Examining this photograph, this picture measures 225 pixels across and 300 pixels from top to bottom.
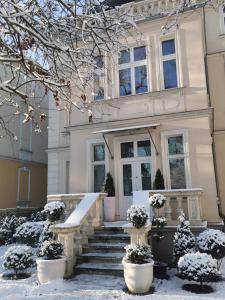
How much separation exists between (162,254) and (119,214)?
2782 mm

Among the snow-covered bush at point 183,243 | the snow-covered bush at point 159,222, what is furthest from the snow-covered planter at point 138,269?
the snow-covered bush at point 159,222

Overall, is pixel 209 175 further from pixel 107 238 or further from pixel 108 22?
pixel 108 22

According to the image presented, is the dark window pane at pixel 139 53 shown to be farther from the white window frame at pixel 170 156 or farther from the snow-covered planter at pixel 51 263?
the snow-covered planter at pixel 51 263

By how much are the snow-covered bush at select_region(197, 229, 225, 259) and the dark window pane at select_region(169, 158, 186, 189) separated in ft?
10.6

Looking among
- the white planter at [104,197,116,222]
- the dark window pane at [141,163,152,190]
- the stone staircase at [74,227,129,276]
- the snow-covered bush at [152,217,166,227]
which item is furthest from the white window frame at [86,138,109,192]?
the snow-covered bush at [152,217,166,227]

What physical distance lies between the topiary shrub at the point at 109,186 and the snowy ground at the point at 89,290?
4.43 m

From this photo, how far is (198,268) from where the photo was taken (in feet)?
24.0

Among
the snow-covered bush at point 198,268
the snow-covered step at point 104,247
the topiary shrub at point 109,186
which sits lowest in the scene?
the snow-covered bush at point 198,268

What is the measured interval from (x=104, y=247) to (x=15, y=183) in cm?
1180

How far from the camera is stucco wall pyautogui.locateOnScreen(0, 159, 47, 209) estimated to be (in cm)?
1890

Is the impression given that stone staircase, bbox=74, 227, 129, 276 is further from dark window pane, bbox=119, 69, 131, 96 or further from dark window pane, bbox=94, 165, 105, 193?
dark window pane, bbox=119, 69, 131, 96

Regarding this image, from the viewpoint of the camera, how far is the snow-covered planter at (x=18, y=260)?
8.78 m

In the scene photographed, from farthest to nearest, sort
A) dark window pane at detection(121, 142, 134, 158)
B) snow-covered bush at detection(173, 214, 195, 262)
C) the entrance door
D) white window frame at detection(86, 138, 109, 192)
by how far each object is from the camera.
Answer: white window frame at detection(86, 138, 109, 192), dark window pane at detection(121, 142, 134, 158), the entrance door, snow-covered bush at detection(173, 214, 195, 262)

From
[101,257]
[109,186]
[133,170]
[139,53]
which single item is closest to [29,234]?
[109,186]
